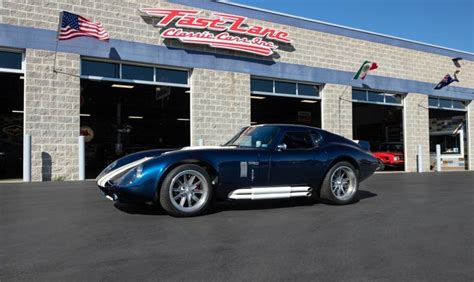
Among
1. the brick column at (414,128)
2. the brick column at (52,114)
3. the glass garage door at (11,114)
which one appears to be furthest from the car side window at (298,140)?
the brick column at (414,128)

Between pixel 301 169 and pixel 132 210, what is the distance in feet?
8.82

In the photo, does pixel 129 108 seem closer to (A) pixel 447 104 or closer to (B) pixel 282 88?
(B) pixel 282 88

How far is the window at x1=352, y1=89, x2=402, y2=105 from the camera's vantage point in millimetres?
20786

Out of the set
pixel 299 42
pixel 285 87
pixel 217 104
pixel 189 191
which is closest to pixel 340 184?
pixel 189 191

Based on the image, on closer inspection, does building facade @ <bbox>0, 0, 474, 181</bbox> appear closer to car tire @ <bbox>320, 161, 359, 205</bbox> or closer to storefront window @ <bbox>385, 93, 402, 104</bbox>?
storefront window @ <bbox>385, 93, 402, 104</bbox>

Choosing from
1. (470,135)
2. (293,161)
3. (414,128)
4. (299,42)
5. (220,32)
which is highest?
(299,42)

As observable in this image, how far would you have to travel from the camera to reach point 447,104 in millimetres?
24688

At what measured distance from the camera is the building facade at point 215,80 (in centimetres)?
1319

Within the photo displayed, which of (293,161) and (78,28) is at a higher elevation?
(78,28)

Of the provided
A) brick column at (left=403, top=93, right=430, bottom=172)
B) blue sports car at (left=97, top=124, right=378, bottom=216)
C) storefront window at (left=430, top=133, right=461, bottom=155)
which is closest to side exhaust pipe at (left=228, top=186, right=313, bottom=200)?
blue sports car at (left=97, top=124, right=378, bottom=216)

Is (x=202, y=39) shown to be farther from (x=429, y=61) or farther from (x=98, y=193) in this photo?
(x=429, y=61)

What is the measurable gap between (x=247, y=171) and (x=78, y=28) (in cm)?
917

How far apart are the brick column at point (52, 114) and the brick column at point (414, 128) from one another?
15854mm

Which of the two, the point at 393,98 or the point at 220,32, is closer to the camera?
the point at 220,32
